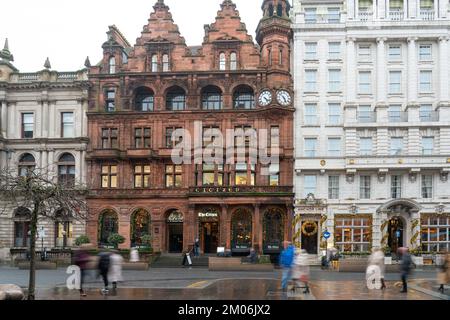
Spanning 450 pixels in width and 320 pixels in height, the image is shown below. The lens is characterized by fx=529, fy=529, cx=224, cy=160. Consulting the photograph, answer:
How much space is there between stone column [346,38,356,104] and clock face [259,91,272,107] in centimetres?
750

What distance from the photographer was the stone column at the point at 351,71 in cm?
5034

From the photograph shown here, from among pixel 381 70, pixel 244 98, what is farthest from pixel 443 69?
pixel 244 98

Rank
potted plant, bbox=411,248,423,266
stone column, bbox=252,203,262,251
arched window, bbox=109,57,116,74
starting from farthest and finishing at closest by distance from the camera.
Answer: arched window, bbox=109,57,116,74, stone column, bbox=252,203,262,251, potted plant, bbox=411,248,423,266

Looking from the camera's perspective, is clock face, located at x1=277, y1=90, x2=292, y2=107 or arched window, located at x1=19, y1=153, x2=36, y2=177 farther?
arched window, located at x1=19, y1=153, x2=36, y2=177

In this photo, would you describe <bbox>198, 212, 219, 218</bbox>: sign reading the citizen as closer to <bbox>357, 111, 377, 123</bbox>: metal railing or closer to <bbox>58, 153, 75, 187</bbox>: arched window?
<bbox>58, 153, 75, 187</bbox>: arched window

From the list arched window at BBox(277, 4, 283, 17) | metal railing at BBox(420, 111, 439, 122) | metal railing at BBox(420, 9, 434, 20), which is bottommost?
metal railing at BBox(420, 111, 439, 122)

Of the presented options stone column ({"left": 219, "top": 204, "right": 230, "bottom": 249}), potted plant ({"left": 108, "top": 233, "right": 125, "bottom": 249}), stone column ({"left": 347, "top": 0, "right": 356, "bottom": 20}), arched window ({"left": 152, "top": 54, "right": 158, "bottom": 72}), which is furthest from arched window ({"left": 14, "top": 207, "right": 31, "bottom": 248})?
stone column ({"left": 347, "top": 0, "right": 356, "bottom": 20})

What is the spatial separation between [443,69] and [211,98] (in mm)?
22277

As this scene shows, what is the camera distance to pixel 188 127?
51.7 meters

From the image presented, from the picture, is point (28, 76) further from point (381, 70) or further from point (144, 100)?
point (381, 70)

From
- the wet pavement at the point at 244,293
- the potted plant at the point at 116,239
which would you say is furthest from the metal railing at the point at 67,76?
the wet pavement at the point at 244,293

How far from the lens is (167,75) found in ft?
172

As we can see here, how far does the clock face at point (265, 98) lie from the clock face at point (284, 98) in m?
0.86

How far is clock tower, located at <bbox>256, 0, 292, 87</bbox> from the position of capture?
50906 millimetres
